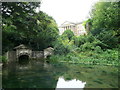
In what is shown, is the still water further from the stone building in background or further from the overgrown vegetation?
the stone building in background

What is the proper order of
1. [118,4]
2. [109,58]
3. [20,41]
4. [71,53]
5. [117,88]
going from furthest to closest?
1. [20,41]
2. [71,53]
3. [109,58]
4. [118,4]
5. [117,88]

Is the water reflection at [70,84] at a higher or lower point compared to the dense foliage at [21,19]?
lower

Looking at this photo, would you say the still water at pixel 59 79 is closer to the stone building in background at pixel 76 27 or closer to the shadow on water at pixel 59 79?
the shadow on water at pixel 59 79

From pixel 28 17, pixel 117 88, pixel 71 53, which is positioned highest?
pixel 28 17

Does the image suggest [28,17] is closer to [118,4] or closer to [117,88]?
[118,4]

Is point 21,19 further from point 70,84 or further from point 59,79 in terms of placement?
point 70,84

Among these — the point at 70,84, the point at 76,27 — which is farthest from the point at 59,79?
the point at 76,27

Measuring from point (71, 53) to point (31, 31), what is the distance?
6865 millimetres

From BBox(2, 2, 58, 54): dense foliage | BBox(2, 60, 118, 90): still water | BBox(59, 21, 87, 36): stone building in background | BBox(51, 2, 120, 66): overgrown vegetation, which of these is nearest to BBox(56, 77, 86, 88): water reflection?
BBox(2, 60, 118, 90): still water

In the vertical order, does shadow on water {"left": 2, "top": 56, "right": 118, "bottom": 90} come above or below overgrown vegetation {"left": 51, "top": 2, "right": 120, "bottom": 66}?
below

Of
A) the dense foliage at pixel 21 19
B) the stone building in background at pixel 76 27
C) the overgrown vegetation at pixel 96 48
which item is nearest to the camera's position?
the dense foliage at pixel 21 19

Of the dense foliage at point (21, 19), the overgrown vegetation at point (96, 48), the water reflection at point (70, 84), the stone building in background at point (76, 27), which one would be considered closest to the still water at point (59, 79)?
the water reflection at point (70, 84)

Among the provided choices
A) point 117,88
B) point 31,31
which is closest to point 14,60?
point 31,31

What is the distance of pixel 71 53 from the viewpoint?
49.9 feet
